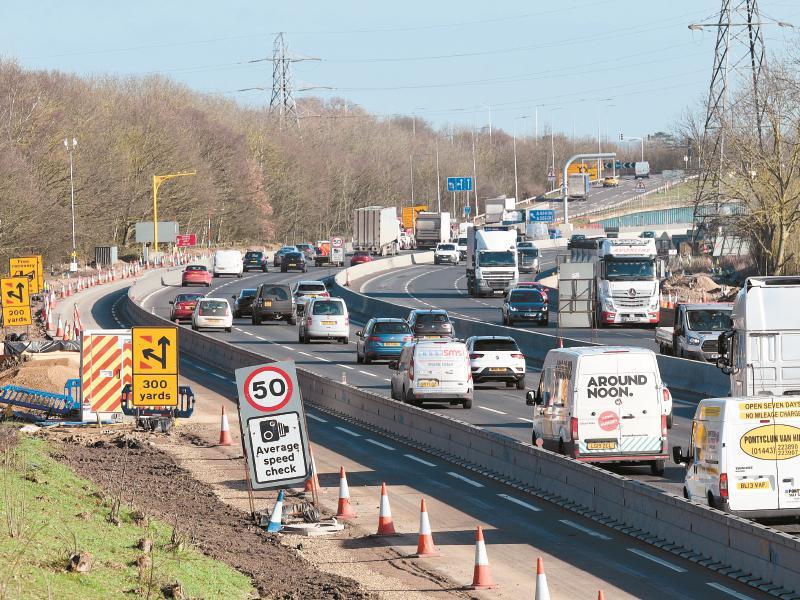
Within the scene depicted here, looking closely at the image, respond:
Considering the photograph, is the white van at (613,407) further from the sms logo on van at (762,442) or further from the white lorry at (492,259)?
the white lorry at (492,259)

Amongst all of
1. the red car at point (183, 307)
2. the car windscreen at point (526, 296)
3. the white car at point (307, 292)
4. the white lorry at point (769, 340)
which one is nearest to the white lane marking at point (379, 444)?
the white lorry at point (769, 340)

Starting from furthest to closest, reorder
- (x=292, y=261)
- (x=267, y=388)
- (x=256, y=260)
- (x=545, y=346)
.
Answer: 1. (x=256, y=260)
2. (x=292, y=261)
3. (x=545, y=346)
4. (x=267, y=388)

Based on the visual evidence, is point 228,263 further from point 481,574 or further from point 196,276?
point 481,574

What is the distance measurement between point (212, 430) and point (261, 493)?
9.37 m

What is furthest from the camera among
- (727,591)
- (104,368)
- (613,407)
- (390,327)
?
(390,327)

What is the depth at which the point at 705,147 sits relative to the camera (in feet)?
278

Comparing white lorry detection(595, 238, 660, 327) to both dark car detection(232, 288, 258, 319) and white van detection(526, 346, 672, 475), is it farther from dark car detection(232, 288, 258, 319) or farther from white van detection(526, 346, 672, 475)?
white van detection(526, 346, 672, 475)

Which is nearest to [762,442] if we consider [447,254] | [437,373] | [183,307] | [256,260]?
[437,373]

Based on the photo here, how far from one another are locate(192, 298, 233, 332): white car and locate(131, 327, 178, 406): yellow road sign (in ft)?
112

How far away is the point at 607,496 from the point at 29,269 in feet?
102

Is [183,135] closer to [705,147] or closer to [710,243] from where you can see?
[710,243]

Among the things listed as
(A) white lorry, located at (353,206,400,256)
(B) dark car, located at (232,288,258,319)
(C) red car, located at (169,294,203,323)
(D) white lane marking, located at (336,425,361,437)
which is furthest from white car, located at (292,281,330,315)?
(A) white lorry, located at (353,206,400,256)

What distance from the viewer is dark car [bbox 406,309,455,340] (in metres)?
49.1

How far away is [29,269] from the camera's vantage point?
1854 inches
